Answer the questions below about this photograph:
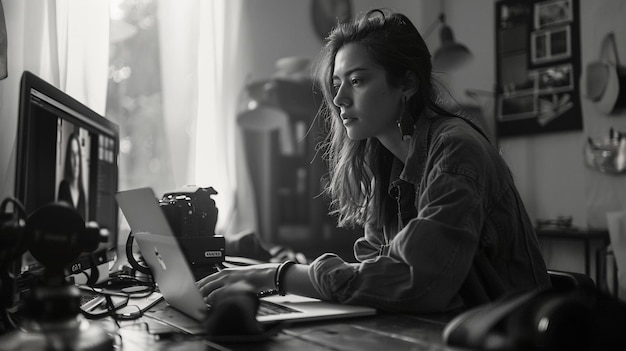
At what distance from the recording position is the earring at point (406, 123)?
137 cm

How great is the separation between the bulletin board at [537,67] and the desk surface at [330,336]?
9.62 ft

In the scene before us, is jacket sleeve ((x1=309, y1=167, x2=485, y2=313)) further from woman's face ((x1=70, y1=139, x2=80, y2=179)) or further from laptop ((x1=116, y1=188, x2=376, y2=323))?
woman's face ((x1=70, y1=139, x2=80, y2=179))

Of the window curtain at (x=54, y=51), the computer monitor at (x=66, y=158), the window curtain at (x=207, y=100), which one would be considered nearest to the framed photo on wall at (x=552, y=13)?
the window curtain at (x=207, y=100)

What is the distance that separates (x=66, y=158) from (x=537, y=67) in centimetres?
312

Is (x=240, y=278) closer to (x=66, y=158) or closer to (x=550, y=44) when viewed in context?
(x=66, y=158)

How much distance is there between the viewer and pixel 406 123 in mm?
1373

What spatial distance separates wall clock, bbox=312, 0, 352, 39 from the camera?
3.90 metres

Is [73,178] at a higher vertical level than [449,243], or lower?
higher

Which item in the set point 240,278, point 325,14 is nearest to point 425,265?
point 240,278

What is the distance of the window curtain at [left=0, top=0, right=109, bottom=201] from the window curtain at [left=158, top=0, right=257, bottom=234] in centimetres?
61

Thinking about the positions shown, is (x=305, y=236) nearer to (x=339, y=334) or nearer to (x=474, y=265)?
(x=474, y=265)

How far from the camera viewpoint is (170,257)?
880 mm

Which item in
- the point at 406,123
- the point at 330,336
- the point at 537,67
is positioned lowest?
the point at 330,336

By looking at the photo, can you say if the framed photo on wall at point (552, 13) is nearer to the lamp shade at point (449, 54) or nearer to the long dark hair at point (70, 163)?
the lamp shade at point (449, 54)
